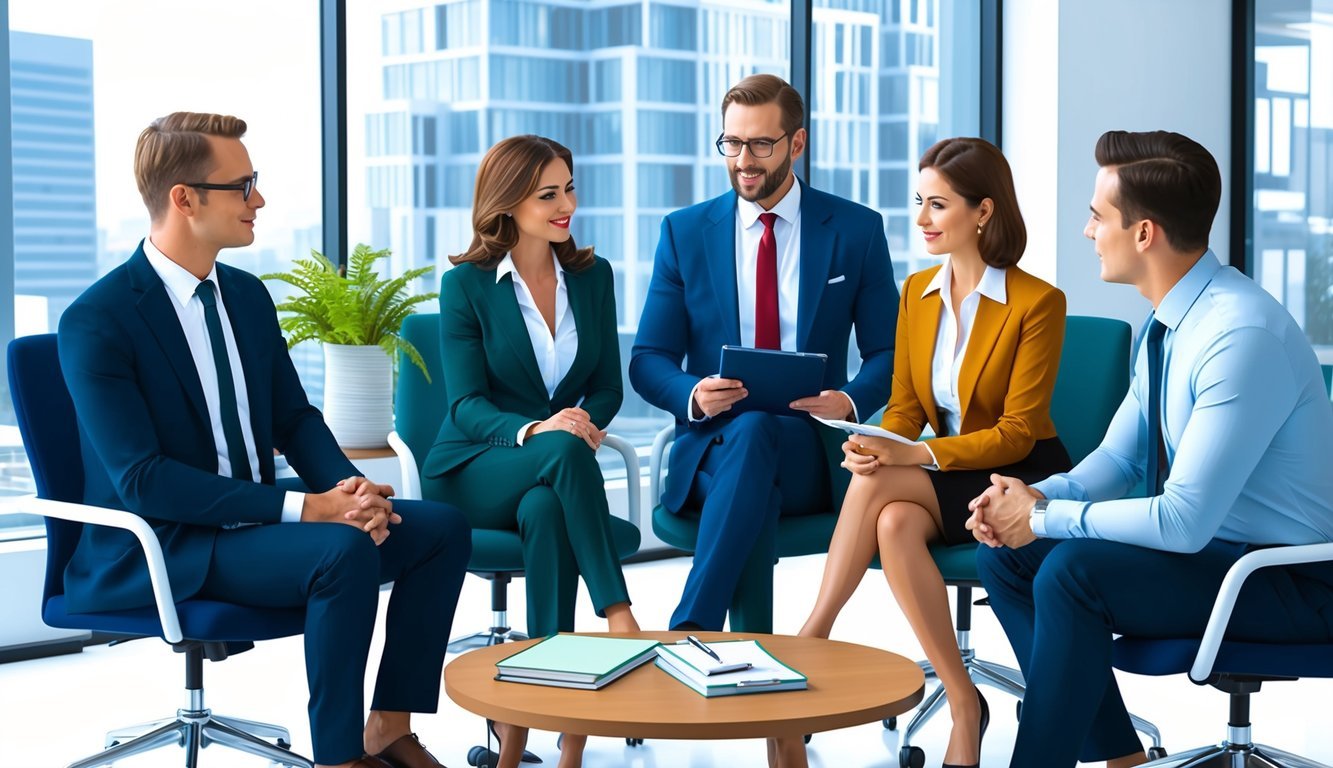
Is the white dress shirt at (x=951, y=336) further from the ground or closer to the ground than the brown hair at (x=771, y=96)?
closer to the ground

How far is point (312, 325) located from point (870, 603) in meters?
2.34

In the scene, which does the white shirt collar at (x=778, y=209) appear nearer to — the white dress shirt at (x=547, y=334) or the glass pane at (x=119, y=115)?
the white dress shirt at (x=547, y=334)

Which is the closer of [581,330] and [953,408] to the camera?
Result: [953,408]

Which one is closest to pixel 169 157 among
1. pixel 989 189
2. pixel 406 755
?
pixel 406 755

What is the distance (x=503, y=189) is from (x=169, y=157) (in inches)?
37.8

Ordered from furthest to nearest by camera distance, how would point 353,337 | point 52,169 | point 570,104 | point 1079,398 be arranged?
point 570,104, point 52,169, point 353,337, point 1079,398

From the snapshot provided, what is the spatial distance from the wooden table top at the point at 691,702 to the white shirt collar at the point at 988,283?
117 cm

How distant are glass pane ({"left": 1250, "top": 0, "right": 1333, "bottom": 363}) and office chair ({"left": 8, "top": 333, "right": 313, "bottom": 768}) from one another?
5446 mm

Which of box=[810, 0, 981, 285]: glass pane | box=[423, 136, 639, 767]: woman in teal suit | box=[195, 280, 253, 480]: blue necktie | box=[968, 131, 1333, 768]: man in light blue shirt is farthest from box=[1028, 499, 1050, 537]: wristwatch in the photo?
box=[810, 0, 981, 285]: glass pane

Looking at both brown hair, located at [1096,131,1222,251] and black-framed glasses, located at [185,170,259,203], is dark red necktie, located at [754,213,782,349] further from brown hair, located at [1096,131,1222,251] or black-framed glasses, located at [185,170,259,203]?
black-framed glasses, located at [185,170,259,203]

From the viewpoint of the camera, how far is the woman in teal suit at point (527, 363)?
10.9 ft

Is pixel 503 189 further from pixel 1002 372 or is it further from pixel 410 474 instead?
pixel 1002 372

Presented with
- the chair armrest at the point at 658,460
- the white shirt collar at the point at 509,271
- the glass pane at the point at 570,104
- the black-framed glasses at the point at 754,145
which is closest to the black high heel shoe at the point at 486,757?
the chair armrest at the point at 658,460

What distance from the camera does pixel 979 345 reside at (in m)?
3.38
